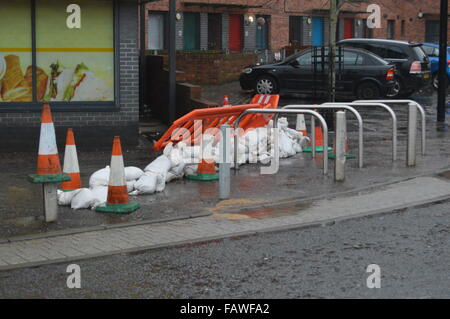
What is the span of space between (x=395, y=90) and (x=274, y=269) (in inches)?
773

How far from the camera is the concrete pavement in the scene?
785 cm

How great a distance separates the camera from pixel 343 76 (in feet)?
84.4

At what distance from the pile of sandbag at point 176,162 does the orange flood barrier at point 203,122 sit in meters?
0.22

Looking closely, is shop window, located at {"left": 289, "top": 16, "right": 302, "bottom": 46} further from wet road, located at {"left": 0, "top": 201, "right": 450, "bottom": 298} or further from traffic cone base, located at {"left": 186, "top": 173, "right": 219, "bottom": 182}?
wet road, located at {"left": 0, "top": 201, "right": 450, "bottom": 298}

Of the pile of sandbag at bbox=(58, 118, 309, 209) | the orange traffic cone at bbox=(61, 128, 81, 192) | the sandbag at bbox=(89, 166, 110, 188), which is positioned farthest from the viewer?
the sandbag at bbox=(89, 166, 110, 188)

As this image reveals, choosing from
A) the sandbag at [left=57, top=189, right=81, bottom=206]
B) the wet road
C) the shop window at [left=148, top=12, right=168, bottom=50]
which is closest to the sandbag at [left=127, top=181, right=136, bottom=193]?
the sandbag at [left=57, top=189, right=81, bottom=206]

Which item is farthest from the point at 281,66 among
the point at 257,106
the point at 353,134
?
the point at 257,106

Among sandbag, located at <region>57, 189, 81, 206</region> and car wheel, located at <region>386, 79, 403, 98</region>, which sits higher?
car wheel, located at <region>386, 79, 403, 98</region>

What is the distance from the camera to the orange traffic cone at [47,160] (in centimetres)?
905

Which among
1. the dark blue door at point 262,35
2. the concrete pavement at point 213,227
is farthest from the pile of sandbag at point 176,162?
the dark blue door at point 262,35

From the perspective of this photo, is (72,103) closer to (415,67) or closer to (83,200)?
(83,200)

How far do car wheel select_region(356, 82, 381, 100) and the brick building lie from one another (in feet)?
43.5

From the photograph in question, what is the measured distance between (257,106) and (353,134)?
12.5 feet

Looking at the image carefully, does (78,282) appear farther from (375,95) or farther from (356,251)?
(375,95)
